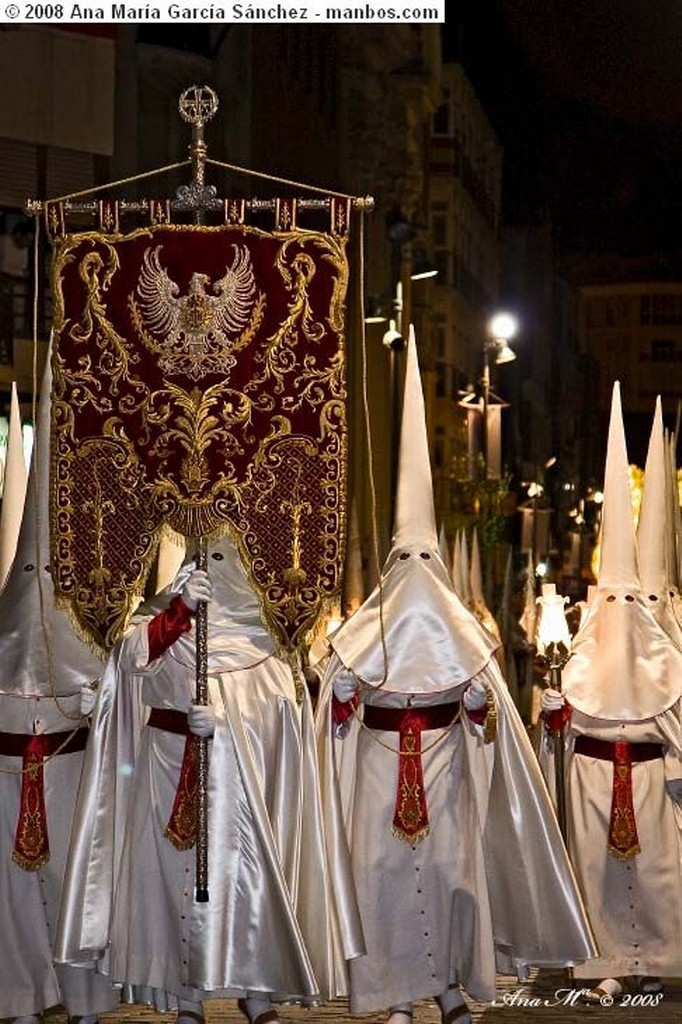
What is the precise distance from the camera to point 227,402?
8.77 meters

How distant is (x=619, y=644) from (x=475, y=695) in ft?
4.51

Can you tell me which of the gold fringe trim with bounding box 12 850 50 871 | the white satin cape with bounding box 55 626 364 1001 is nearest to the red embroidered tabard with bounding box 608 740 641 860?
the white satin cape with bounding box 55 626 364 1001

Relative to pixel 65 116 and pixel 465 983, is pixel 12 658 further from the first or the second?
pixel 65 116

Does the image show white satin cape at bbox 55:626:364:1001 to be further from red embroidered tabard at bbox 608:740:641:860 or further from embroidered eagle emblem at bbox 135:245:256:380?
red embroidered tabard at bbox 608:740:641:860

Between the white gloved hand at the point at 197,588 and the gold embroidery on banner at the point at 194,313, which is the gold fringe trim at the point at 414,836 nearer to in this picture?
the white gloved hand at the point at 197,588

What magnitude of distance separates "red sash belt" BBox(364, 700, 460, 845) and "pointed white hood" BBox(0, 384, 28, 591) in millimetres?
2015

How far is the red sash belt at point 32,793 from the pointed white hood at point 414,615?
54.3 inches

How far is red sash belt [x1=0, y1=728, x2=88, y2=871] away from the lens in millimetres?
9195

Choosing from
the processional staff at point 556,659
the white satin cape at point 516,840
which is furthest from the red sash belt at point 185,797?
the processional staff at point 556,659

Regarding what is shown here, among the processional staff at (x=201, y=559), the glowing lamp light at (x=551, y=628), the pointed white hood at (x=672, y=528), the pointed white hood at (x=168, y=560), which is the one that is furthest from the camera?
the pointed white hood at (x=672, y=528)

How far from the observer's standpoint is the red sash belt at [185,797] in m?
8.77

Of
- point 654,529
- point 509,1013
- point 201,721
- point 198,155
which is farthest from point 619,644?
point 198,155

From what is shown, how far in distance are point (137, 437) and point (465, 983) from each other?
2.90 meters

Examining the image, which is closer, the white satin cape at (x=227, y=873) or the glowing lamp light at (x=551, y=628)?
the white satin cape at (x=227, y=873)
